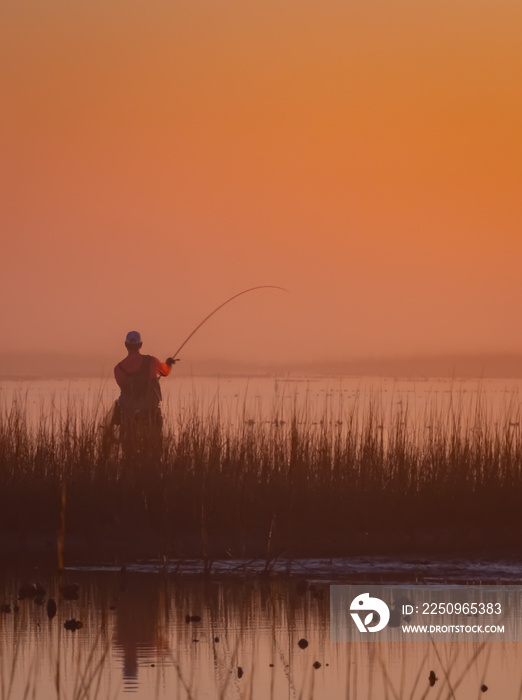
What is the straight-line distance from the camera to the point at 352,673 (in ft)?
20.1

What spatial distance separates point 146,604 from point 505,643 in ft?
6.96

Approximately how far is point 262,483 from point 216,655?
176 inches

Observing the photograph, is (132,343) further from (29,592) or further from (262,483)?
(29,592)

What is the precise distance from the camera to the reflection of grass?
33.7 feet

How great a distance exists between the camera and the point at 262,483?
1089 centimetres

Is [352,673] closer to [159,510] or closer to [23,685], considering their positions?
[23,685]

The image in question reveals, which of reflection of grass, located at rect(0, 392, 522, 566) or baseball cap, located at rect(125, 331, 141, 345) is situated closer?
reflection of grass, located at rect(0, 392, 522, 566)

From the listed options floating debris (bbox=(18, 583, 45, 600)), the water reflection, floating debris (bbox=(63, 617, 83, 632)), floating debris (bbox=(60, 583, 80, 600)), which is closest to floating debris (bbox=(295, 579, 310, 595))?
the water reflection

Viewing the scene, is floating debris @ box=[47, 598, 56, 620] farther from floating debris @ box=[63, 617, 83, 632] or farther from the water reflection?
floating debris @ box=[63, 617, 83, 632]
